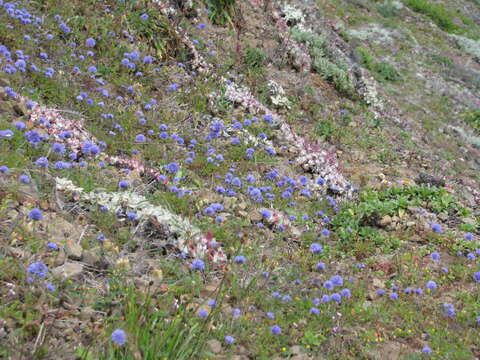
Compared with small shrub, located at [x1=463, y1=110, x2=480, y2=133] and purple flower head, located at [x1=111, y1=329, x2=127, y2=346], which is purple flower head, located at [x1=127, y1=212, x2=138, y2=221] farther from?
small shrub, located at [x1=463, y1=110, x2=480, y2=133]

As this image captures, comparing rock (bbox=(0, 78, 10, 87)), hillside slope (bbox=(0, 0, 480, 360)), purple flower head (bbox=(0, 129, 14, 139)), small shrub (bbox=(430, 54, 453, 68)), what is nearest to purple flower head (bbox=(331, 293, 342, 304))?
hillside slope (bbox=(0, 0, 480, 360))

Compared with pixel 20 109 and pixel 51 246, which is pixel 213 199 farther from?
pixel 20 109

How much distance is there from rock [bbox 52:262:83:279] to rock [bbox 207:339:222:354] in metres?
1.13

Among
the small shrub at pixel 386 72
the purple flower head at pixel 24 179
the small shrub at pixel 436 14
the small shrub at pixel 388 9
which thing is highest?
the small shrub at pixel 436 14

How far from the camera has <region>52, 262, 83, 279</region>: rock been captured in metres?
3.50

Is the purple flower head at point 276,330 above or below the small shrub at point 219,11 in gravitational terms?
below

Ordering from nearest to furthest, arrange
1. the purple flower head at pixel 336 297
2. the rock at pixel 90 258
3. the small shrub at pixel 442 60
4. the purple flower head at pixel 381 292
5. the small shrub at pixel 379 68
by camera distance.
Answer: the rock at pixel 90 258, the purple flower head at pixel 336 297, the purple flower head at pixel 381 292, the small shrub at pixel 379 68, the small shrub at pixel 442 60

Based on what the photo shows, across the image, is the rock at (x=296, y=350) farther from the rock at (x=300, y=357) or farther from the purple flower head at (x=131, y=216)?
the purple flower head at (x=131, y=216)

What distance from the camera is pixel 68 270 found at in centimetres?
359

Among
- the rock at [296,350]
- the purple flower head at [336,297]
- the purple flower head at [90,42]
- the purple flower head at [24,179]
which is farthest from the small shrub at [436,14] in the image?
the purple flower head at [24,179]

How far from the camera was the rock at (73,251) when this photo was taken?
382 cm

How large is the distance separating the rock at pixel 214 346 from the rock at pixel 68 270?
1129 mm

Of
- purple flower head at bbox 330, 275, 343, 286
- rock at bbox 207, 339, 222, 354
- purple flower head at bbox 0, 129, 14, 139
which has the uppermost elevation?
purple flower head at bbox 0, 129, 14, 139

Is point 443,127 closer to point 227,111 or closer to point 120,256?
point 227,111
